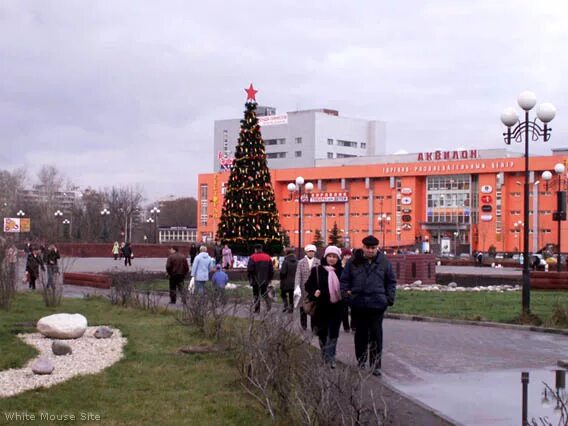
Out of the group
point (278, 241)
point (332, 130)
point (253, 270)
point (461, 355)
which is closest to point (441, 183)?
point (332, 130)

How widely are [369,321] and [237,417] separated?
347 centimetres

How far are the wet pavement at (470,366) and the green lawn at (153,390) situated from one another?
1.30 m

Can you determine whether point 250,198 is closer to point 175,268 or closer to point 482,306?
point 175,268

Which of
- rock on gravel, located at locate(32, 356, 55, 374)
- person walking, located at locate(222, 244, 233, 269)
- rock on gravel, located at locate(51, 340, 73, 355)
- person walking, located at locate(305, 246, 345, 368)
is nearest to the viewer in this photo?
rock on gravel, located at locate(32, 356, 55, 374)

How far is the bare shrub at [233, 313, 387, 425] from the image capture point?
618 centimetres

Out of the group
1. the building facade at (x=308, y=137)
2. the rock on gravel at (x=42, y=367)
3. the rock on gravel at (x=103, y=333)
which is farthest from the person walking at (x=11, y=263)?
the building facade at (x=308, y=137)

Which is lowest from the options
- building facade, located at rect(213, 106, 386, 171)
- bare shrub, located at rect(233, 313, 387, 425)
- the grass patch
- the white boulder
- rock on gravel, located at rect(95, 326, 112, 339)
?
the grass patch

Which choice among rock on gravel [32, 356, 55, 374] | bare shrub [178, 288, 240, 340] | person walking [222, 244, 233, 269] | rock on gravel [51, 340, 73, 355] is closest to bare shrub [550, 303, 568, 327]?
bare shrub [178, 288, 240, 340]

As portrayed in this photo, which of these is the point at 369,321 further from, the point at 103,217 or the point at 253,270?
the point at 103,217

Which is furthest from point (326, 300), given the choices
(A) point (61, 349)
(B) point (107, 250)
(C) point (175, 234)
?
(C) point (175, 234)

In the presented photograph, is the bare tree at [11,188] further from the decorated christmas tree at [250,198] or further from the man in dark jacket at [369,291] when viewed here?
the man in dark jacket at [369,291]

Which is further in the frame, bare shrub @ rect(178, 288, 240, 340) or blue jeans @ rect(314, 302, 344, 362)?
bare shrub @ rect(178, 288, 240, 340)

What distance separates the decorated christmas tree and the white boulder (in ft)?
93.8

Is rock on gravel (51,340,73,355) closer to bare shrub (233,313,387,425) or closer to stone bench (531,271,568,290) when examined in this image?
bare shrub (233,313,387,425)
